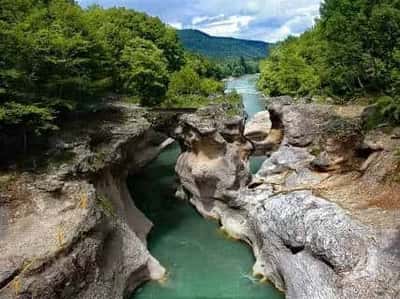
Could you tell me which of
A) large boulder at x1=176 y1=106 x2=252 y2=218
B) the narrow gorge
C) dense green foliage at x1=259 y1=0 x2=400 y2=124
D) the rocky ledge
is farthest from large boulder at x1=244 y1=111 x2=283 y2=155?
dense green foliage at x1=259 y1=0 x2=400 y2=124

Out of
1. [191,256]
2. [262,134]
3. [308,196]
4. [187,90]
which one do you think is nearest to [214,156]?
[191,256]

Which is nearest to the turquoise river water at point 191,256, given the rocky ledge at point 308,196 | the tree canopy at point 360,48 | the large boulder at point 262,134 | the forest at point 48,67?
the rocky ledge at point 308,196

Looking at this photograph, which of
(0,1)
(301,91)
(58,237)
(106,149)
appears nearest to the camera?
(58,237)

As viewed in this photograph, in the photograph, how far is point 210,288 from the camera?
21.8 metres

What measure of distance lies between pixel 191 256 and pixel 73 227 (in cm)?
844

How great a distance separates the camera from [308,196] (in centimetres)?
2175

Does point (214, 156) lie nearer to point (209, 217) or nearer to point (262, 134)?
point (209, 217)

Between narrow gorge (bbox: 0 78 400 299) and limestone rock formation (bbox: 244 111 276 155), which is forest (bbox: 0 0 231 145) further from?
limestone rock formation (bbox: 244 111 276 155)

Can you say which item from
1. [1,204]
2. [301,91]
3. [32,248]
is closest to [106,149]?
[1,204]

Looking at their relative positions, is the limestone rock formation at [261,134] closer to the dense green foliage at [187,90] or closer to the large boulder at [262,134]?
the large boulder at [262,134]

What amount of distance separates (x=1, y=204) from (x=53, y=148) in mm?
5118

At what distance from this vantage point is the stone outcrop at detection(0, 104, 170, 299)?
16531 mm

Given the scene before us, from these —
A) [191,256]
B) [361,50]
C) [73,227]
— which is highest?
[361,50]

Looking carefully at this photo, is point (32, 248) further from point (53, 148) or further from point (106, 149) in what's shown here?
point (106, 149)
